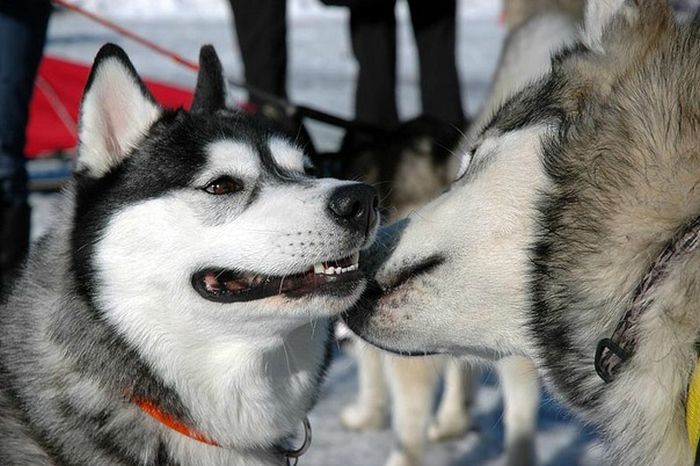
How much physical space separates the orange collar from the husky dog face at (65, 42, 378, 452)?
3 cm

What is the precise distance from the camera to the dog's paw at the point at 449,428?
10.9 feet

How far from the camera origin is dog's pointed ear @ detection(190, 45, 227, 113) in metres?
2.43

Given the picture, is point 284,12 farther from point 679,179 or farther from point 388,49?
point 679,179

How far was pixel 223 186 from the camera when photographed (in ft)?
6.86

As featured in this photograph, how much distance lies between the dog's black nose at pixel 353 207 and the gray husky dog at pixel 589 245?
9 centimetres

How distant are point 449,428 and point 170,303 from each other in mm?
1627

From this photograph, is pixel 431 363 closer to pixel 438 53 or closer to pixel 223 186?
pixel 223 186

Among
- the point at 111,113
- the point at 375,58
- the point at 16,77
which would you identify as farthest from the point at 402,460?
the point at 16,77

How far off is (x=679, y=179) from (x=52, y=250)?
1395mm

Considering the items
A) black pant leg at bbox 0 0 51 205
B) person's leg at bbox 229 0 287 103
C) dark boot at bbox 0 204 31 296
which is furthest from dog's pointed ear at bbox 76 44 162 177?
person's leg at bbox 229 0 287 103

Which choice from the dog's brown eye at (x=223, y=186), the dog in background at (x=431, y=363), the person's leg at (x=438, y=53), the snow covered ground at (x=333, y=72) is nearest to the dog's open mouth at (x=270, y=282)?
the dog's brown eye at (x=223, y=186)

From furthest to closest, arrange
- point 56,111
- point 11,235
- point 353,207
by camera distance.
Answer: point 56,111, point 11,235, point 353,207

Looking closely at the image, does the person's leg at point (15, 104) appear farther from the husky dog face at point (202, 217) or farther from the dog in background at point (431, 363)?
the husky dog face at point (202, 217)

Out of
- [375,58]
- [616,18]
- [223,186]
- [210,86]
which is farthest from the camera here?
[375,58]
